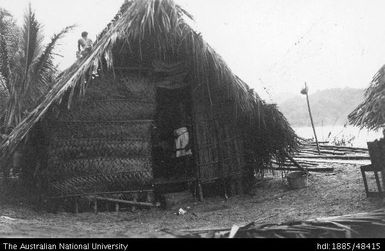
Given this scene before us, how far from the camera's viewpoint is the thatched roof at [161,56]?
6.21 m

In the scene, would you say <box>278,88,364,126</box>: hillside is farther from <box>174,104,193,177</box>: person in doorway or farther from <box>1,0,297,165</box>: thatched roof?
<box>1,0,297,165</box>: thatched roof

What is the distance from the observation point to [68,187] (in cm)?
645

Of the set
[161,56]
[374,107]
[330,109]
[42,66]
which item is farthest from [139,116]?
[330,109]

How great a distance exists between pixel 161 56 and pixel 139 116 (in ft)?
4.65

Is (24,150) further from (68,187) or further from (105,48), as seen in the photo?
(105,48)

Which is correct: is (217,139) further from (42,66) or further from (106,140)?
(42,66)

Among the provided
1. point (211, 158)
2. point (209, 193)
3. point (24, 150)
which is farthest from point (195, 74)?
point (24, 150)

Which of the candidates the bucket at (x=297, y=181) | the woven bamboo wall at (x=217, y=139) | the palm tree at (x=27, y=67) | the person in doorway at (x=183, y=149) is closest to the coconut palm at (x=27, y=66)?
the palm tree at (x=27, y=67)

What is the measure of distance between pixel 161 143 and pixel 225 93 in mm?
2285

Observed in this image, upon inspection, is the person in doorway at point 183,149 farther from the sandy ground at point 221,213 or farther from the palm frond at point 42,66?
the palm frond at point 42,66

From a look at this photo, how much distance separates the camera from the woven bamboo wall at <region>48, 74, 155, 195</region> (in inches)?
255

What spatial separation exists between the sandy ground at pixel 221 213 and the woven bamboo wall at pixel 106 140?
612 millimetres

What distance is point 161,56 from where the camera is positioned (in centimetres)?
754

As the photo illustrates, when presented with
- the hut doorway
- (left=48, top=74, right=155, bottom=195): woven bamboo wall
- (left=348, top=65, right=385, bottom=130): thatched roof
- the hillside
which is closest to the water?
(left=348, top=65, right=385, bottom=130): thatched roof
